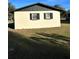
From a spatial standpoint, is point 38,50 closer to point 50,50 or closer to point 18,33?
point 50,50

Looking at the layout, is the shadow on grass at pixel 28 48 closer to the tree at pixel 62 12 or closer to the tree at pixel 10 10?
the tree at pixel 10 10

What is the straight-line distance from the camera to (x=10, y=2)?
240 cm

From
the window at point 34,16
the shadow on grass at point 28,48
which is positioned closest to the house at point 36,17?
the window at point 34,16

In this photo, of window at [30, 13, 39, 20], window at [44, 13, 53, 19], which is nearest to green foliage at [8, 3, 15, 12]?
window at [30, 13, 39, 20]

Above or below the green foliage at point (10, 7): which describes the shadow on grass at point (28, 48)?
below

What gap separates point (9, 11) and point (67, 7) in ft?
2.15

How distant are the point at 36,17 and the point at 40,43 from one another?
296 mm

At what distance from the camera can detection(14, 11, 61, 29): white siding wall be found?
2439 mm

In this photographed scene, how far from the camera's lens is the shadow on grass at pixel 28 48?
2.41 m

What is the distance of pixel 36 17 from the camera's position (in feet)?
8.09

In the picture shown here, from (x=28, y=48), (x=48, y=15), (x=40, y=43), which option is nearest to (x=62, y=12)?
(x=48, y=15)

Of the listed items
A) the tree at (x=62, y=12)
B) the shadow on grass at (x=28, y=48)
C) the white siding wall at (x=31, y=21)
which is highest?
the tree at (x=62, y=12)

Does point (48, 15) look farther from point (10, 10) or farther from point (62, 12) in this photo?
point (10, 10)

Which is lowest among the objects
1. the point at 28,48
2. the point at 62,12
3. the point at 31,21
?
the point at 28,48
